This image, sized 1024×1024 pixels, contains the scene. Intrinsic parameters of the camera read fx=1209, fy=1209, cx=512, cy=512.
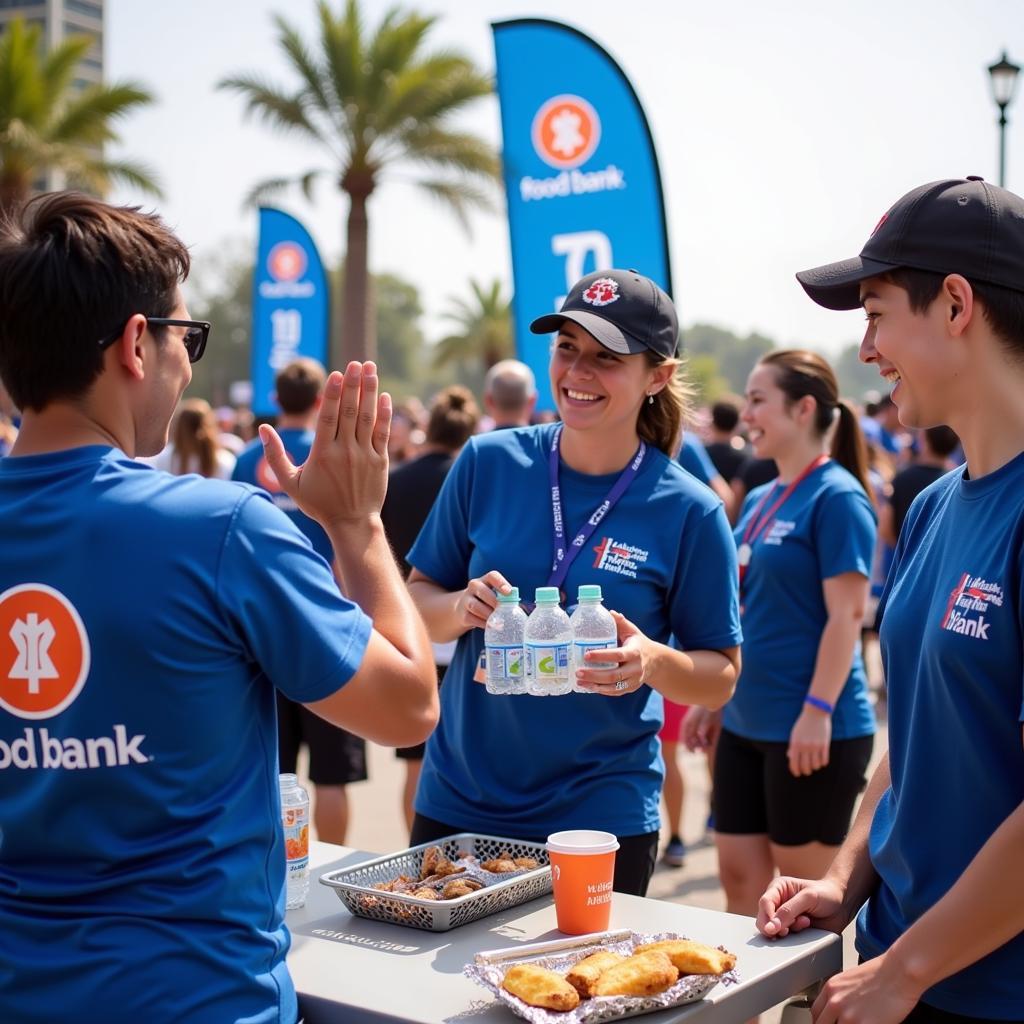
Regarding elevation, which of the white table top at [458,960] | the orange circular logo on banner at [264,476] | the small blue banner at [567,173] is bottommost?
the white table top at [458,960]

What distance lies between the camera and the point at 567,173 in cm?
613

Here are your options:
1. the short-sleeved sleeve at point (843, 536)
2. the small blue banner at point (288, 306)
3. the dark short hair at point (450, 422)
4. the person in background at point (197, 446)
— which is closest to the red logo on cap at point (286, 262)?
the small blue banner at point (288, 306)

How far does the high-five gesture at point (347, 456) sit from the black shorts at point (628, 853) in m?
1.21

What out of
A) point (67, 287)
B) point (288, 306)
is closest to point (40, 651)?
point (67, 287)

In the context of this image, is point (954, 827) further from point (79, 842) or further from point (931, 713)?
point (79, 842)

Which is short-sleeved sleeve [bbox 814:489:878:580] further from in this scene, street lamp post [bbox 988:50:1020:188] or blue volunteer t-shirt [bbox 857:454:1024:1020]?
street lamp post [bbox 988:50:1020:188]

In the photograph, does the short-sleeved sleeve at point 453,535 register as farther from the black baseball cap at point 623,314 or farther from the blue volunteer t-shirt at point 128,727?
the blue volunteer t-shirt at point 128,727

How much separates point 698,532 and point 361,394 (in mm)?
1339

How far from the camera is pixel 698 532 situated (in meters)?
3.05

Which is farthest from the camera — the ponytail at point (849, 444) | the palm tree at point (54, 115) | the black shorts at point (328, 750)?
the palm tree at point (54, 115)

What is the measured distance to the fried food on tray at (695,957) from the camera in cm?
198

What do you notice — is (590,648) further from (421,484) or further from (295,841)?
(421,484)

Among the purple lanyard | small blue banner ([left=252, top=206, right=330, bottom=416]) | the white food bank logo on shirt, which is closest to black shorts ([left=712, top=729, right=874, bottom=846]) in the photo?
the purple lanyard

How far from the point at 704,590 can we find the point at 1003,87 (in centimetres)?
1333
